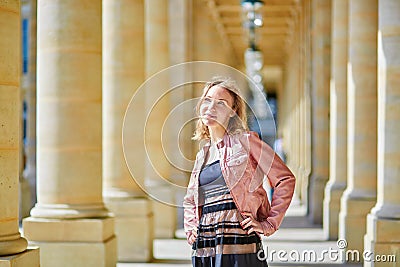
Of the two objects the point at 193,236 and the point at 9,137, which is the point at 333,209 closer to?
the point at 9,137

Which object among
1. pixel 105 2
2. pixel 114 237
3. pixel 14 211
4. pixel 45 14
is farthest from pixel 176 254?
pixel 14 211

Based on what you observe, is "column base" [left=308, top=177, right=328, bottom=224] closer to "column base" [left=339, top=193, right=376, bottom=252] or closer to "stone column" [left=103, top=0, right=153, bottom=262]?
"column base" [left=339, top=193, right=376, bottom=252]

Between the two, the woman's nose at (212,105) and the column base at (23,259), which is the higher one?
the woman's nose at (212,105)

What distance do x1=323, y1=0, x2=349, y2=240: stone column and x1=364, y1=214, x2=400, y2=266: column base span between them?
19.9 feet

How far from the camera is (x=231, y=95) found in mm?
6324

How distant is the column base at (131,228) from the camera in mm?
15453

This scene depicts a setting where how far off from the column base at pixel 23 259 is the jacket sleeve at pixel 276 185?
338cm

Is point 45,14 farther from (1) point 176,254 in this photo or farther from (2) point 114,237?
(1) point 176,254

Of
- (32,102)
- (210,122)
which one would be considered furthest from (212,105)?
(32,102)

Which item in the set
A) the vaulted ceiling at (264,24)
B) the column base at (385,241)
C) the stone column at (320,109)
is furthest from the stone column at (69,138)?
the vaulted ceiling at (264,24)

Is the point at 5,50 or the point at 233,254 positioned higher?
the point at 5,50

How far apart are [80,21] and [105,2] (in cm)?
411

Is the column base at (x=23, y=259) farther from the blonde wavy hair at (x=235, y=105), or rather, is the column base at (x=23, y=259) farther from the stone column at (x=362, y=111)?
the stone column at (x=362, y=111)

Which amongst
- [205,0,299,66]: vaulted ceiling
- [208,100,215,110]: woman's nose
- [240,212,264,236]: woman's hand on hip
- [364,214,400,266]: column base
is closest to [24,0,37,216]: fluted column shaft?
[205,0,299,66]: vaulted ceiling
